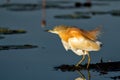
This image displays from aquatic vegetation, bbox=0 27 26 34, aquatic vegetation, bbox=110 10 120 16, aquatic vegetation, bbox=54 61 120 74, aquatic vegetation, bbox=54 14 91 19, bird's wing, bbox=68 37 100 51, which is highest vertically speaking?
bird's wing, bbox=68 37 100 51

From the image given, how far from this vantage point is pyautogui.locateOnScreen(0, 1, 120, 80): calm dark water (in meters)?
10.5

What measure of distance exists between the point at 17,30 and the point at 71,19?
129 inches

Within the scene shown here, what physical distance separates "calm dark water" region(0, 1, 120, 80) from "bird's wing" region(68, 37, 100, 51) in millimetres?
501

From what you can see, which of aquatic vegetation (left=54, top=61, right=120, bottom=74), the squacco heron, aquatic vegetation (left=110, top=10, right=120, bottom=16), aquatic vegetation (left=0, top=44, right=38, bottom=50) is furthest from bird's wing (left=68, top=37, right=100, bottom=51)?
aquatic vegetation (left=110, top=10, right=120, bottom=16)

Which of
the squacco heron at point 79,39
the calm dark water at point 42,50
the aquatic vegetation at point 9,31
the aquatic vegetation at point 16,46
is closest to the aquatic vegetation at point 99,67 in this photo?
the calm dark water at point 42,50

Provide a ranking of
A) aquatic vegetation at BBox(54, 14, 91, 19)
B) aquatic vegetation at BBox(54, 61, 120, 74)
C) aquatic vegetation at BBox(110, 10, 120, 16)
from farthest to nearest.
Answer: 1. aquatic vegetation at BBox(110, 10, 120, 16)
2. aquatic vegetation at BBox(54, 14, 91, 19)
3. aquatic vegetation at BBox(54, 61, 120, 74)

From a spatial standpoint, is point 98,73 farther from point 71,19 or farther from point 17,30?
point 71,19

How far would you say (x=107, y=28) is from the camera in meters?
16.3

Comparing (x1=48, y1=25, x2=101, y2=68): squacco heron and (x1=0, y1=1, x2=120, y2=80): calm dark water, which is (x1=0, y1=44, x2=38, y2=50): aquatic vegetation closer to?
(x1=0, y1=1, x2=120, y2=80): calm dark water

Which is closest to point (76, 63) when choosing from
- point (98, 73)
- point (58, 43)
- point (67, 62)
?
point (67, 62)

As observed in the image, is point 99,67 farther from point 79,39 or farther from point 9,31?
point 9,31

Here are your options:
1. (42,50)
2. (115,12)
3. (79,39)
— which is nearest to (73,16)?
(115,12)

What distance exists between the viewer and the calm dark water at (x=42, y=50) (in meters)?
10.5

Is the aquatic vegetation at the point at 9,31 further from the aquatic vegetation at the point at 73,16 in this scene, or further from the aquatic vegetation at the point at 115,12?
the aquatic vegetation at the point at 115,12
